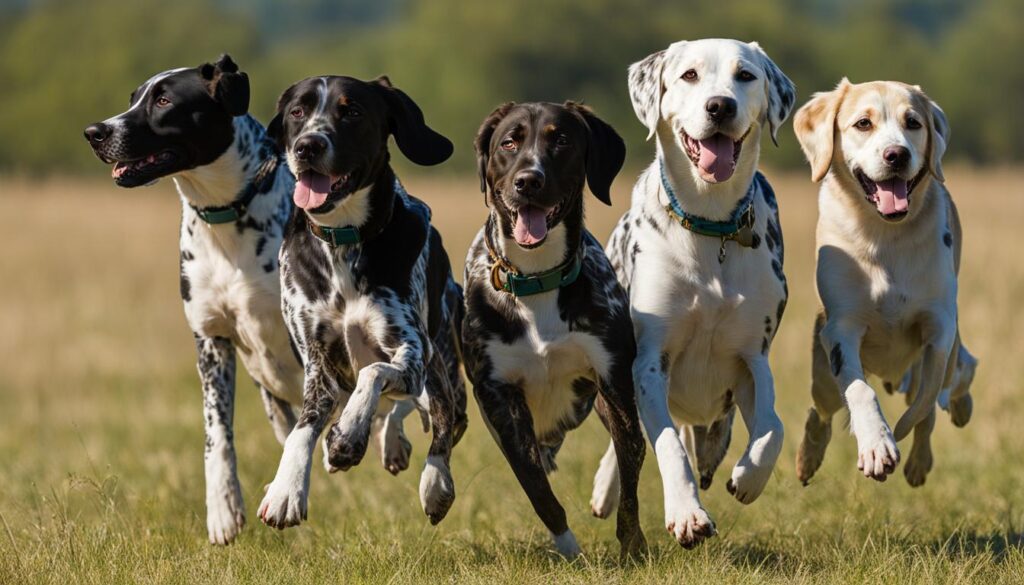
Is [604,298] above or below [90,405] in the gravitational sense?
above

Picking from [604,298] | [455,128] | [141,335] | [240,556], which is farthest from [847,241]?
[455,128]

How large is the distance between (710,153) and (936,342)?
4.16 ft

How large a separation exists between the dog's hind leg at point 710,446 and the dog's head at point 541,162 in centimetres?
148

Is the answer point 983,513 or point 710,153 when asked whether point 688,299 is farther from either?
point 983,513

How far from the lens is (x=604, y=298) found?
6.19 m

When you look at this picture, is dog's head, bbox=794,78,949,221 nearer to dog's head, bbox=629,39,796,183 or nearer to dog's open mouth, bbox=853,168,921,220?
dog's open mouth, bbox=853,168,921,220

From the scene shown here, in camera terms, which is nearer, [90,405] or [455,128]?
[90,405]

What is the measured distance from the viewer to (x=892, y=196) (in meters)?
6.33

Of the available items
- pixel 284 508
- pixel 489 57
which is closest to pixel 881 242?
pixel 284 508

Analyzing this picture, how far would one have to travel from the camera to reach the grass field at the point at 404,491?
5.91 metres

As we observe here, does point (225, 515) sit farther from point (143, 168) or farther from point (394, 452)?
point (143, 168)

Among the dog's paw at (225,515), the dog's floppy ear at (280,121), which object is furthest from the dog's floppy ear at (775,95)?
the dog's paw at (225,515)

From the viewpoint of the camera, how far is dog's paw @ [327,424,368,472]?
5523 mm

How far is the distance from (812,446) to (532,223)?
2.02 meters
